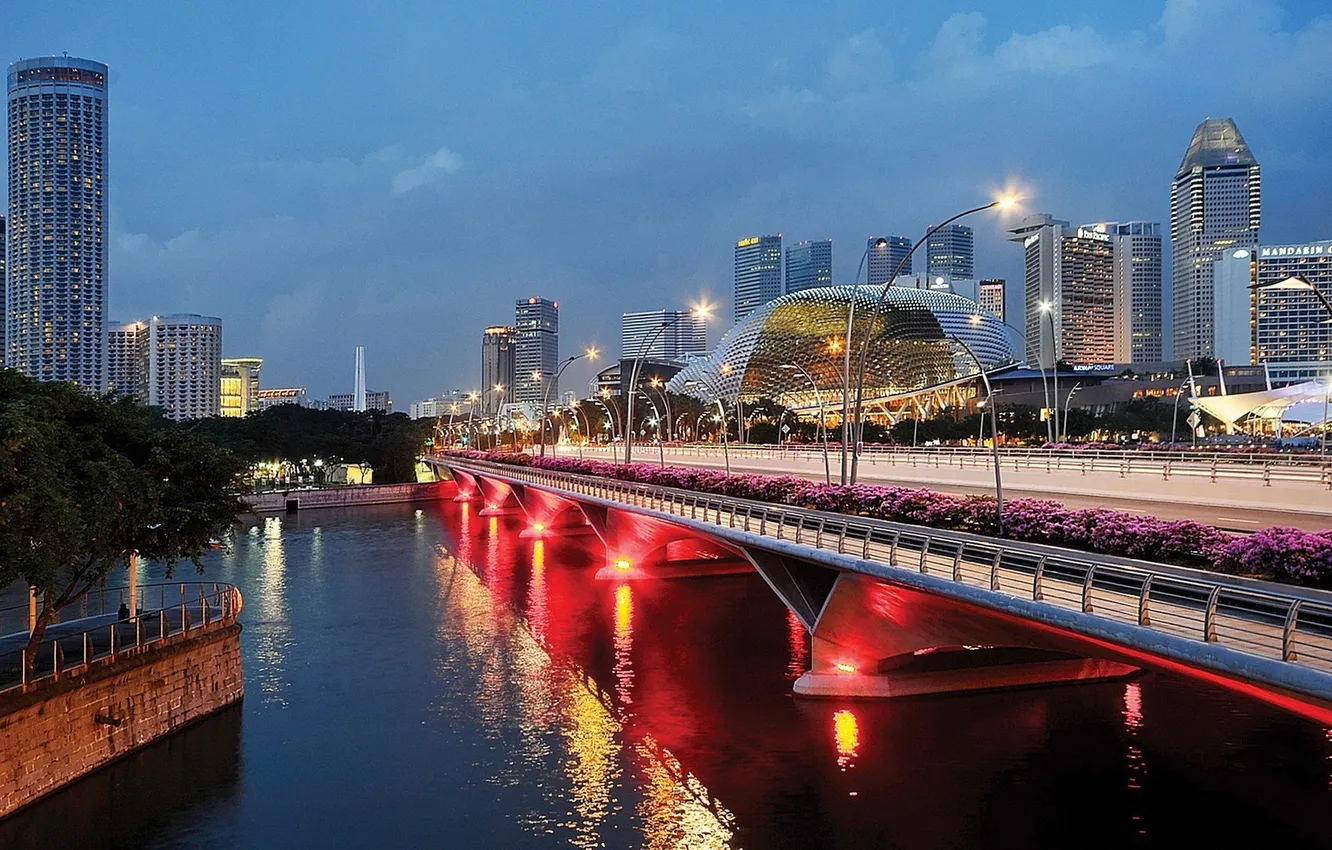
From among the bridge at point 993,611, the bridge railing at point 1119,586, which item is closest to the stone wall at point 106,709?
the bridge at point 993,611

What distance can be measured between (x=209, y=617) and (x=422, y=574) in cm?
3017

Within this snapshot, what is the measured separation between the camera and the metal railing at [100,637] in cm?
2267

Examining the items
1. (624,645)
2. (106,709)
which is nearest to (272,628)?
(624,645)

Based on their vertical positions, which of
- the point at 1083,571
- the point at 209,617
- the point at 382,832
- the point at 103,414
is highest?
the point at 103,414

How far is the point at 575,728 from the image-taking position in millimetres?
28516

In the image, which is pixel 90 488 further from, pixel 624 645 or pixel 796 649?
pixel 796 649

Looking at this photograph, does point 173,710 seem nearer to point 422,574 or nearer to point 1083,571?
point 1083,571

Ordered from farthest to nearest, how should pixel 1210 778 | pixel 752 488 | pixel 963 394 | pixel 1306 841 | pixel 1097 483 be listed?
pixel 963 394
pixel 752 488
pixel 1097 483
pixel 1210 778
pixel 1306 841

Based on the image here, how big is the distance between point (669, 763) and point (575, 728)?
12.9 ft

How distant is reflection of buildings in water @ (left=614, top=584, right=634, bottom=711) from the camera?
106 ft

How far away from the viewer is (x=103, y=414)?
2723cm

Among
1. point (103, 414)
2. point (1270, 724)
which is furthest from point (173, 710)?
point (1270, 724)

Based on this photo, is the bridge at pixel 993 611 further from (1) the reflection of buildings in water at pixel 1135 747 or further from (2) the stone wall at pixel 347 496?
(2) the stone wall at pixel 347 496

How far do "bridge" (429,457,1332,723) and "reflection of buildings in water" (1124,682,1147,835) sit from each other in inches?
55.1
